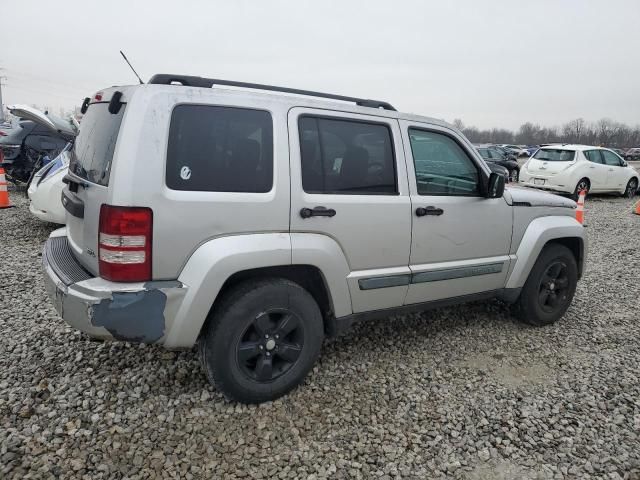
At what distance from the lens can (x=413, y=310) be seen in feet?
11.2

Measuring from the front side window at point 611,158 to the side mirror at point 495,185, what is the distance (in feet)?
43.3

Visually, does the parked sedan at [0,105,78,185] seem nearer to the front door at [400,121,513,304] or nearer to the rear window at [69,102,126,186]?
the rear window at [69,102,126,186]

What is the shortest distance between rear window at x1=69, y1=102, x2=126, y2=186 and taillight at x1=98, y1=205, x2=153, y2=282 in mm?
246

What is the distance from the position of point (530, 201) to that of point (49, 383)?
4053 millimetres

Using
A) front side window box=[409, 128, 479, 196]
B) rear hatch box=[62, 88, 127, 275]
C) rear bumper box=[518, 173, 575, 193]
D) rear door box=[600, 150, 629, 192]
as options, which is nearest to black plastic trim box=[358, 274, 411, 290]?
front side window box=[409, 128, 479, 196]

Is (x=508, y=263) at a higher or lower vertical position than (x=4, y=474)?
higher

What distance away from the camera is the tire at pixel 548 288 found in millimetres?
4051

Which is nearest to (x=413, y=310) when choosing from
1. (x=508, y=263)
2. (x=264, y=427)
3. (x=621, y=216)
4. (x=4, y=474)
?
(x=508, y=263)

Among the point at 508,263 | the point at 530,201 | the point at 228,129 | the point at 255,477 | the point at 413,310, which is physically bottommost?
the point at 255,477

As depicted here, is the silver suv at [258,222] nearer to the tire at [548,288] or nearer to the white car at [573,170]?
the tire at [548,288]

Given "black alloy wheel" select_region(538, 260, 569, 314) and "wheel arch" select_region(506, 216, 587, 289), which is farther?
"black alloy wheel" select_region(538, 260, 569, 314)

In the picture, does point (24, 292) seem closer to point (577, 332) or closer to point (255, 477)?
point (255, 477)

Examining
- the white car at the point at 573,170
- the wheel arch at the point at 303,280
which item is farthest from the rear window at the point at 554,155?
the wheel arch at the point at 303,280

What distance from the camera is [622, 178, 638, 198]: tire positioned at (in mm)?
14924
